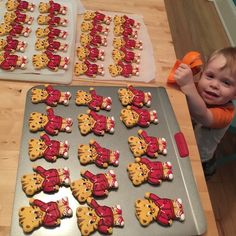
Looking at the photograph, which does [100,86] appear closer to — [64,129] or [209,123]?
[64,129]

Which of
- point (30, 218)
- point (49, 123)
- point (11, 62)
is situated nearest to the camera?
point (30, 218)

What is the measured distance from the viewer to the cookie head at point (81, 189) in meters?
0.58

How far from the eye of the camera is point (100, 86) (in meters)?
0.78

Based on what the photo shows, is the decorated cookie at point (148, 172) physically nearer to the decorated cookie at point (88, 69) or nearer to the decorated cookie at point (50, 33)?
the decorated cookie at point (88, 69)

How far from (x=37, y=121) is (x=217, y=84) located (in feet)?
1.68

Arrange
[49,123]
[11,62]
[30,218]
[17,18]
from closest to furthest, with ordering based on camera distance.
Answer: [30,218] → [49,123] → [11,62] → [17,18]

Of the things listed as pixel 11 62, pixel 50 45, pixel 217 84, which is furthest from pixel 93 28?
pixel 217 84

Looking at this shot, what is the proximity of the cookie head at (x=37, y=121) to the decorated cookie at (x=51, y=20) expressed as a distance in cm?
34

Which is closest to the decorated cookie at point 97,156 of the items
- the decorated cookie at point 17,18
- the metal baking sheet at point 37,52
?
the metal baking sheet at point 37,52

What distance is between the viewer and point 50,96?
0.71 metres

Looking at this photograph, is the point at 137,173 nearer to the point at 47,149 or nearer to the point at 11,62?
the point at 47,149

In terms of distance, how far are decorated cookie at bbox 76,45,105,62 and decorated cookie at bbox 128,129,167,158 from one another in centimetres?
28

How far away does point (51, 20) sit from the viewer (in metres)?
0.91

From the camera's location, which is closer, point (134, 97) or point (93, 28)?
point (134, 97)
